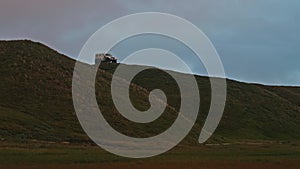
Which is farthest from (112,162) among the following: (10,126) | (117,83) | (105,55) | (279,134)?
(105,55)

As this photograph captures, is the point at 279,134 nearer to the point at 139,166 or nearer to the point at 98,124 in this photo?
the point at 98,124

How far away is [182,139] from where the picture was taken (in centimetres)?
8925

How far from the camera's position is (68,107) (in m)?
95.4

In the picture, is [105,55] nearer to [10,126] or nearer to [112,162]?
[10,126]

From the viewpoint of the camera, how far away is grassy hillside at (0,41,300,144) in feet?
267

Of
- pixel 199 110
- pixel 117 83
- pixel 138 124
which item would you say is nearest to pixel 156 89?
pixel 199 110

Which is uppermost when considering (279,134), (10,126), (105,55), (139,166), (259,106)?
(105,55)

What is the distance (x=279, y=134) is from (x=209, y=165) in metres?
79.9

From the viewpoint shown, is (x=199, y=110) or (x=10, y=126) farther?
(x=199, y=110)

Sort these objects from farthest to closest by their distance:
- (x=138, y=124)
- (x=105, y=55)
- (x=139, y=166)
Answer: (x=105, y=55), (x=138, y=124), (x=139, y=166)

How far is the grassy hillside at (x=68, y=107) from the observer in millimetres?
81312

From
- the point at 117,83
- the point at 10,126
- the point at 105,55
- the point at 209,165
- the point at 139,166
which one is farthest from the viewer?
the point at 105,55

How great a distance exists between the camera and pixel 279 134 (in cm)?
12412

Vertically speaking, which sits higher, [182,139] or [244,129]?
[244,129]
